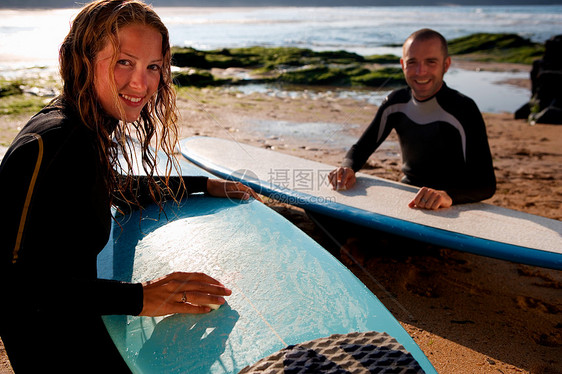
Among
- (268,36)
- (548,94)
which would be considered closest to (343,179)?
(548,94)

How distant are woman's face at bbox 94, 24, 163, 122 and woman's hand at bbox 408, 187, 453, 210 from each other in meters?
1.79

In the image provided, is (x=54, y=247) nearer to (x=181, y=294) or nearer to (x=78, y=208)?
(x=78, y=208)

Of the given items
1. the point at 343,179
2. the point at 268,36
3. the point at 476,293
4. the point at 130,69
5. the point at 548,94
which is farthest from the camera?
the point at 268,36

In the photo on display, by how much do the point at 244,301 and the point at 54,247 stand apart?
0.68 meters

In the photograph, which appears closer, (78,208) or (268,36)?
(78,208)

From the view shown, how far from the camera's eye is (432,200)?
267cm

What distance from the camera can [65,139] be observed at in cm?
117

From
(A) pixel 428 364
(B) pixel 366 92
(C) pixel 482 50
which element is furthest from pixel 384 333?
(C) pixel 482 50

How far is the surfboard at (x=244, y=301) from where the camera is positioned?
135cm

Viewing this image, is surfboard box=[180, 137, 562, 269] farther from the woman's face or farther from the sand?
the woman's face

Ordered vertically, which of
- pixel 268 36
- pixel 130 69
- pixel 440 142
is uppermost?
pixel 268 36

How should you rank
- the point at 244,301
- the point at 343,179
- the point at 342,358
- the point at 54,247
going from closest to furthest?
1. the point at 54,247
2. the point at 342,358
3. the point at 244,301
4. the point at 343,179

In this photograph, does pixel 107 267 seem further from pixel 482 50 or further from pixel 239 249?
pixel 482 50

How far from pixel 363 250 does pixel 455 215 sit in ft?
2.25
